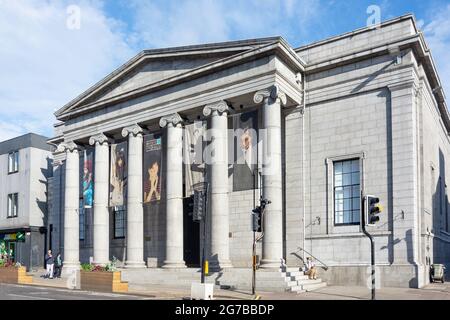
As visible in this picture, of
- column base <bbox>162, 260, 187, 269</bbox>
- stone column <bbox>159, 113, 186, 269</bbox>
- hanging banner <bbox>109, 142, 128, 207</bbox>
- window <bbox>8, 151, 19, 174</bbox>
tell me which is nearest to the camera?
column base <bbox>162, 260, 187, 269</bbox>

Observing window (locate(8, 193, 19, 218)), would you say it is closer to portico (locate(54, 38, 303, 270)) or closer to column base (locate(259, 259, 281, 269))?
portico (locate(54, 38, 303, 270))

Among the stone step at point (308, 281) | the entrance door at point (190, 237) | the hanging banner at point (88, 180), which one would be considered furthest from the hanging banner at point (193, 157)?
the hanging banner at point (88, 180)

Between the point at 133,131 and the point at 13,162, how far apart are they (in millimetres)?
22159

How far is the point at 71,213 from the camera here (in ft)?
118

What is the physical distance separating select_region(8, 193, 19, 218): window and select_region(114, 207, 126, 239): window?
1559 centimetres

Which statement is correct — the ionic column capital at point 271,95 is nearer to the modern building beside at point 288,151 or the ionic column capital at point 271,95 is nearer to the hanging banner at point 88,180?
the modern building beside at point 288,151

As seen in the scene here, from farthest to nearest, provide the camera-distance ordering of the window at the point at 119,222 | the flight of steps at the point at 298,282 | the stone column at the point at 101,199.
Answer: the window at the point at 119,222
the stone column at the point at 101,199
the flight of steps at the point at 298,282

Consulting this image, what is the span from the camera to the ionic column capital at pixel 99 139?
35.0 metres

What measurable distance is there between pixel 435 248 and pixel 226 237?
11.9 metres

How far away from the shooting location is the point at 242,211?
30828 millimetres

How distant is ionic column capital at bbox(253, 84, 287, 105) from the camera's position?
26.6 m

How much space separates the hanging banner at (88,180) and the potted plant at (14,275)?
5855 millimetres

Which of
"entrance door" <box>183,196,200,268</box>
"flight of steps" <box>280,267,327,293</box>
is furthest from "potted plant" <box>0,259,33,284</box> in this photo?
"flight of steps" <box>280,267,327,293</box>

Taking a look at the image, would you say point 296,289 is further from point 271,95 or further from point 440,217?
point 440,217
